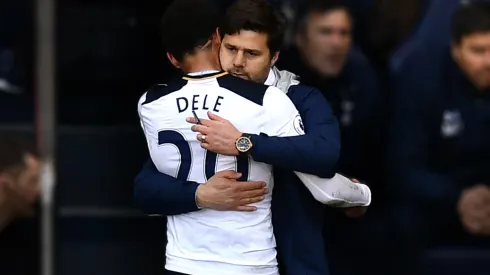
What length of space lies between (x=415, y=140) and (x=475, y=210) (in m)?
0.43

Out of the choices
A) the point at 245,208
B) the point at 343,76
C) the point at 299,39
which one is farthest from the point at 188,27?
the point at 343,76

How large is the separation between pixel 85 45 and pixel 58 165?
0.56 metres

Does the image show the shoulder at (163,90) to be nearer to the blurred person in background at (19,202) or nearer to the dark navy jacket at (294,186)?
the dark navy jacket at (294,186)

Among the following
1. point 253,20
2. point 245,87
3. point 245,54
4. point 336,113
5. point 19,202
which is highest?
point 253,20

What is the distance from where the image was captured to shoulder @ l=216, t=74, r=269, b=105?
121 inches

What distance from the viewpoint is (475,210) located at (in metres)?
4.54

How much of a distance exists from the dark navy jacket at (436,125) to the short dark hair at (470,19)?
117 millimetres

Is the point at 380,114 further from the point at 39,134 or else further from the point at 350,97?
the point at 39,134

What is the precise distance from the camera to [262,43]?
127 inches

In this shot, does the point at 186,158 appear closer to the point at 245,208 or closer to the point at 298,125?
the point at 245,208

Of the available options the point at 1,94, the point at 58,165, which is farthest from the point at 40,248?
the point at 1,94

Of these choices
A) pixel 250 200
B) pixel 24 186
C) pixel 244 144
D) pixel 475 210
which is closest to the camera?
pixel 244 144

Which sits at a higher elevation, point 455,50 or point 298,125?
point 455,50

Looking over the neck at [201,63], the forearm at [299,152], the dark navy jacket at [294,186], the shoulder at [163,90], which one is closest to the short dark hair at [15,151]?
the dark navy jacket at [294,186]
